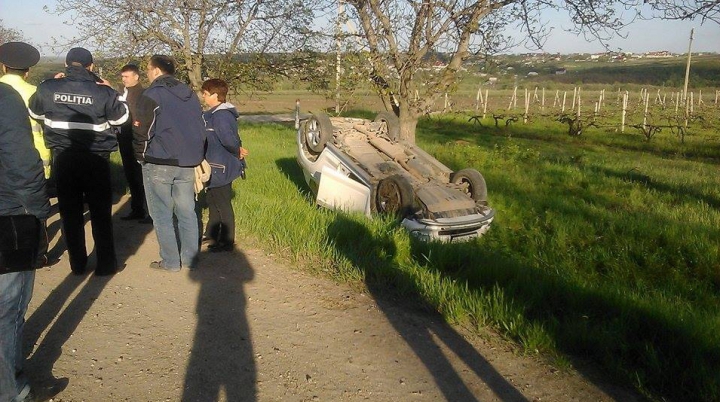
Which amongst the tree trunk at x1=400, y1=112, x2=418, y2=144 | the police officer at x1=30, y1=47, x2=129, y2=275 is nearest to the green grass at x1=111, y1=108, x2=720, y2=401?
the police officer at x1=30, y1=47, x2=129, y2=275

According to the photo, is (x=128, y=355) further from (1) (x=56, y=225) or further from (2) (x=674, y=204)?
(2) (x=674, y=204)

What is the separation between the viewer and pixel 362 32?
1215cm

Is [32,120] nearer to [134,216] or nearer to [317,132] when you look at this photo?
[134,216]

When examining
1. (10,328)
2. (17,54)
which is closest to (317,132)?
(17,54)

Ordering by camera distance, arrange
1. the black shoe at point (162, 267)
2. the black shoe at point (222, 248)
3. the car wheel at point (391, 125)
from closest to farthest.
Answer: the black shoe at point (162, 267) → the black shoe at point (222, 248) → the car wheel at point (391, 125)

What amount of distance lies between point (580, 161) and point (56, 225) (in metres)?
12.1

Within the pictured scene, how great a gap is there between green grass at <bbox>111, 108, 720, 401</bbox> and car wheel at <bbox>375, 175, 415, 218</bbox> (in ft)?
2.43

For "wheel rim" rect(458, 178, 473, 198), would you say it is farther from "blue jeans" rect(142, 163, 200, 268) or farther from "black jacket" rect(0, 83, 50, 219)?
"black jacket" rect(0, 83, 50, 219)

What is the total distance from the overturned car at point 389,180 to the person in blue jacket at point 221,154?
2.01 metres

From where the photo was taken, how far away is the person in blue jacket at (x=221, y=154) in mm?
6223

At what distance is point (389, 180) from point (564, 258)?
7.83 feet

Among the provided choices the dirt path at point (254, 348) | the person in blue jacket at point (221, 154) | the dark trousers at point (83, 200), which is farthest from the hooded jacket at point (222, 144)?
the dirt path at point (254, 348)

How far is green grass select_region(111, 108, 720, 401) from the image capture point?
404 cm

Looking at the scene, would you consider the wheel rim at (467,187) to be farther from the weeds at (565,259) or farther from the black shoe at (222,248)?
the black shoe at (222,248)
